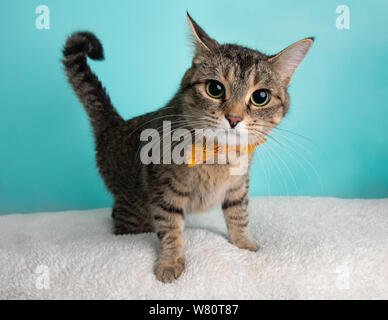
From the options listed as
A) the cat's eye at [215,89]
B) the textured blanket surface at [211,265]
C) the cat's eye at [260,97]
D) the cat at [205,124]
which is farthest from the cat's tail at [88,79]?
the cat's eye at [260,97]

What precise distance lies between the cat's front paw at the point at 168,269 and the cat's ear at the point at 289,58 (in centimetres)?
74

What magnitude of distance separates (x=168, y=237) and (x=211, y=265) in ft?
0.59

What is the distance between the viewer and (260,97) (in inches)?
46.2

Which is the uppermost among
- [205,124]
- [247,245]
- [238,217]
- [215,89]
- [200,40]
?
[200,40]

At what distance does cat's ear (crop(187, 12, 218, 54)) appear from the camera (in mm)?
1158

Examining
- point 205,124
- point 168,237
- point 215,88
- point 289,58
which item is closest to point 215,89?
point 215,88

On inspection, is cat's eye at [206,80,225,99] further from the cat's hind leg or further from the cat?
the cat's hind leg

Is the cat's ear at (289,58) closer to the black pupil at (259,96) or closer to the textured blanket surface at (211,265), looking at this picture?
the black pupil at (259,96)

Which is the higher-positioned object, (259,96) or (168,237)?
(259,96)

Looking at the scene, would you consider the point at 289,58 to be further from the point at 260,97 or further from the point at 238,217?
the point at 238,217

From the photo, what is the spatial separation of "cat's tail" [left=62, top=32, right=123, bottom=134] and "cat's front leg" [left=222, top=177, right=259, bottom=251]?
2.27 feet

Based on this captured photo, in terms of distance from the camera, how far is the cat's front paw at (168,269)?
1129 mm

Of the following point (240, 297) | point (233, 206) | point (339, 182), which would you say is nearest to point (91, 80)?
point (233, 206)

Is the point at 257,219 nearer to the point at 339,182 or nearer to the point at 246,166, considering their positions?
the point at 246,166
